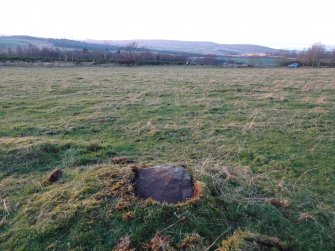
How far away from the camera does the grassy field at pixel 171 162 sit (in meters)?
4.17

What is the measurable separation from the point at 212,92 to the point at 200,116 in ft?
20.3

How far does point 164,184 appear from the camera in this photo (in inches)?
196

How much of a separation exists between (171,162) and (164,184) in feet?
5.28

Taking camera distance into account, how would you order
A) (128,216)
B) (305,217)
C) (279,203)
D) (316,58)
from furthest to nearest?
(316,58)
(279,203)
(305,217)
(128,216)

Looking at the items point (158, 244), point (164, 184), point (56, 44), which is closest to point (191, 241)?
point (158, 244)

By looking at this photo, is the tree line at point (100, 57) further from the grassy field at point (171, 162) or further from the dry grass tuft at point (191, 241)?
the dry grass tuft at point (191, 241)

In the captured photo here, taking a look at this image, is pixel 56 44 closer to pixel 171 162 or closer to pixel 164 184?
pixel 171 162

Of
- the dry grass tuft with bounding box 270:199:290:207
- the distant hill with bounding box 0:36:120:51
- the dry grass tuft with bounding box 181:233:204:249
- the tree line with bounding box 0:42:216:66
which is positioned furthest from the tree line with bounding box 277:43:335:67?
the distant hill with bounding box 0:36:120:51

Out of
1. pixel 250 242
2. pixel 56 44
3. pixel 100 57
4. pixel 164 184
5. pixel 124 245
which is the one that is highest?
pixel 56 44

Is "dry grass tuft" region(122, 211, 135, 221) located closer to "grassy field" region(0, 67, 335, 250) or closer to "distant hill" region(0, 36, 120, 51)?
"grassy field" region(0, 67, 335, 250)

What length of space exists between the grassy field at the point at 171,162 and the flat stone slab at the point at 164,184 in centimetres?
22

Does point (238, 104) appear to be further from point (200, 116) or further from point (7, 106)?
point (7, 106)

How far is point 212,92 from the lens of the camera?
17.0 meters

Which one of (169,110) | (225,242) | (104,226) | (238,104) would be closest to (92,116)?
(169,110)
